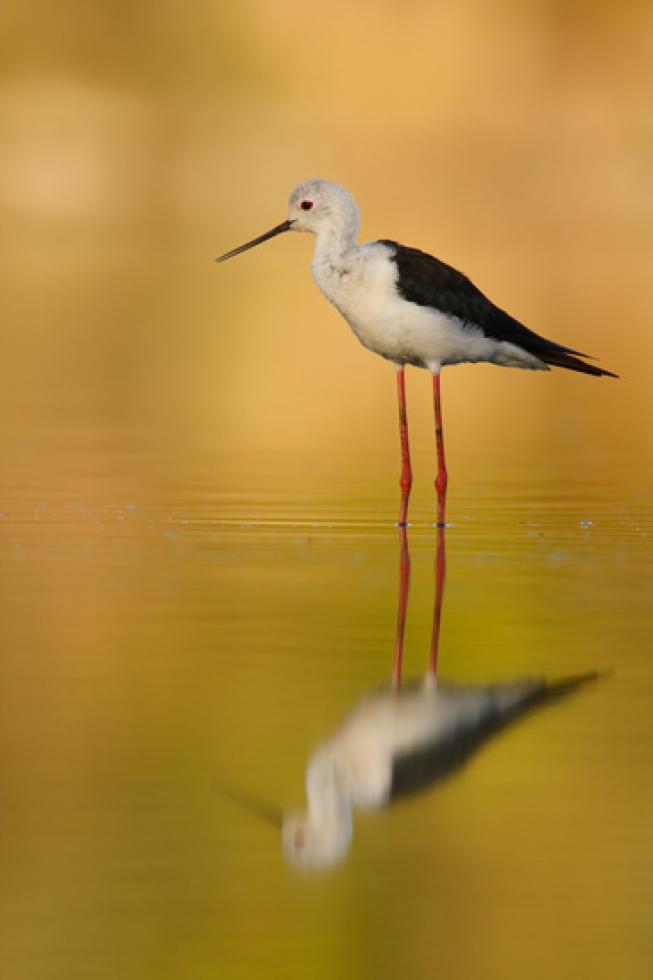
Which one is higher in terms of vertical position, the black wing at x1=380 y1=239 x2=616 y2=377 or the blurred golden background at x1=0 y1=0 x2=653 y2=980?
the black wing at x1=380 y1=239 x2=616 y2=377

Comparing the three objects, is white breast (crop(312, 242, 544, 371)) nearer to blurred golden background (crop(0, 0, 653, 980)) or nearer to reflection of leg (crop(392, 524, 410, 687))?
blurred golden background (crop(0, 0, 653, 980))

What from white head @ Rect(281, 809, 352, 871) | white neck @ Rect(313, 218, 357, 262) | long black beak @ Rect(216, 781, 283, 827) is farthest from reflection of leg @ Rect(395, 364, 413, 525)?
white head @ Rect(281, 809, 352, 871)

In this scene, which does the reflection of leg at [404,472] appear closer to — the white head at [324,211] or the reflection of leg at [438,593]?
the reflection of leg at [438,593]

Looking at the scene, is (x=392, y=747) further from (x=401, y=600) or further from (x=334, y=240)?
(x=334, y=240)

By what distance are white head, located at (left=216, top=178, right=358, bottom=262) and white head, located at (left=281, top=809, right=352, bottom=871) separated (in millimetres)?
6417

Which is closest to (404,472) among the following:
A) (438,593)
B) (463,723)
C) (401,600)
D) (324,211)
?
(324,211)

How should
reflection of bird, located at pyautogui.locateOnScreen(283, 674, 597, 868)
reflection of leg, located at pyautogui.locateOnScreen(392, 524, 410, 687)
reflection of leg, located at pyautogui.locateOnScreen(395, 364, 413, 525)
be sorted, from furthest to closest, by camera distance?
reflection of leg, located at pyautogui.locateOnScreen(395, 364, 413, 525), reflection of leg, located at pyautogui.locateOnScreen(392, 524, 410, 687), reflection of bird, located at pyautogui.locateOnScreen(283, 674, 597, 868)

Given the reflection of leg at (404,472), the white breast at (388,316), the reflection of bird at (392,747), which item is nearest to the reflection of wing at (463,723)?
the reflection of bird at (392,747)

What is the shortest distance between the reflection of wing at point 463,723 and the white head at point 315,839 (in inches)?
11.2

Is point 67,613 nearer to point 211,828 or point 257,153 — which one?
point 211,828

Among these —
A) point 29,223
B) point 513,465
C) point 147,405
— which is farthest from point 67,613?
point 29,223

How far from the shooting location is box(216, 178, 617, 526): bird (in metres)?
10.9

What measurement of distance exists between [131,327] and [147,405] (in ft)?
23.2

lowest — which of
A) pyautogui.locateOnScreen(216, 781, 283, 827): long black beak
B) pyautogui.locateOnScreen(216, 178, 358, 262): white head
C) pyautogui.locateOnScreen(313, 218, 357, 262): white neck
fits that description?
pyautogui.locateOnScreen(216, 781, 283, 827): long black beak
